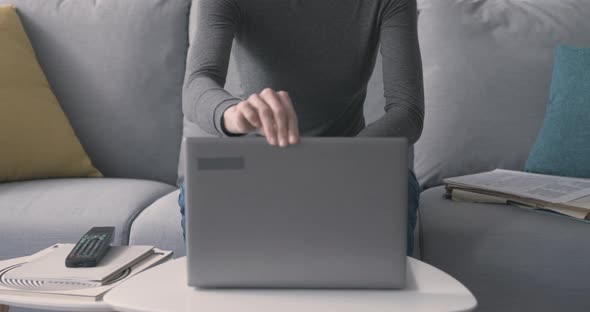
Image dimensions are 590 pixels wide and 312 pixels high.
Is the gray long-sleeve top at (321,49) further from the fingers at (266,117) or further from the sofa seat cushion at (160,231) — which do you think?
the fingers at (266,117)

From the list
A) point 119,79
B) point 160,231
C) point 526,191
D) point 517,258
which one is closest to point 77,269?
point 160,231

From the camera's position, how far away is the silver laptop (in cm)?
71

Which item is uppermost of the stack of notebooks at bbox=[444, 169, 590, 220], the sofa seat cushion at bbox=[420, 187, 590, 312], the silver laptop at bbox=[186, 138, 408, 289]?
the silver laptop at bbox=[186, 138, 408, 289]

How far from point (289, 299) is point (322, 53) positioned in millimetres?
758

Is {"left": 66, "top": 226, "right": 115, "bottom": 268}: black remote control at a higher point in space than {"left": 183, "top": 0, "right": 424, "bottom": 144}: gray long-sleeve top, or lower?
lower

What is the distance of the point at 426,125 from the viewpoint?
1.82 meters

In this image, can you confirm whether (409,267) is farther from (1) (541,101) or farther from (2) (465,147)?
(1) (541,101)

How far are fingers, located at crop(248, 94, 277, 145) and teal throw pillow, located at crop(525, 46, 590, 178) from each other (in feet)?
3.46

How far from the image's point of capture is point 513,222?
1344 mm

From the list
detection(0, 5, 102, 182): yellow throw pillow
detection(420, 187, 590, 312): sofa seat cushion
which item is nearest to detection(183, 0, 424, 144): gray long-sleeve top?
detection(420, 187, 590, 312): sofa seat cushion

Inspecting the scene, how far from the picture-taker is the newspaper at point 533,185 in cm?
135

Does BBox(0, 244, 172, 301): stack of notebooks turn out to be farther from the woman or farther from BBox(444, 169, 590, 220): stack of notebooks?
BBox(444, 169, 590, 220): stack of notebooks

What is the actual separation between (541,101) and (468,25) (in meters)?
0.30

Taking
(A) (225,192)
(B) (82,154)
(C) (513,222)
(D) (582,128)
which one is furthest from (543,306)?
(B) (82,154)
